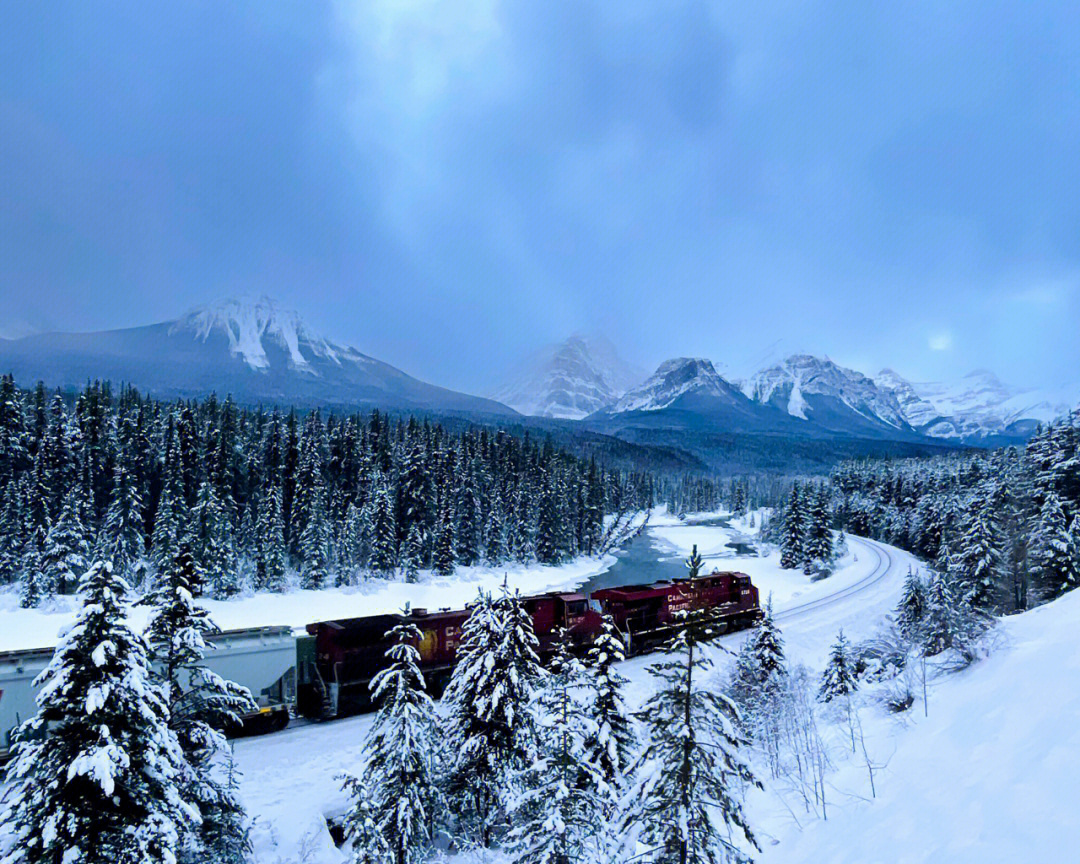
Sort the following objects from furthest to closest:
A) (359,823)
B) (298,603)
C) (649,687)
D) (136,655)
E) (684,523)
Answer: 1. (684,523)
2. (298,603)
3. (649,687)
4. (359,823)
5. (136,655)

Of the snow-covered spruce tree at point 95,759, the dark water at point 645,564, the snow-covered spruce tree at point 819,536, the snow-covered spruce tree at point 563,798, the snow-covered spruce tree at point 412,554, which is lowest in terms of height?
the dark water at point 645,564

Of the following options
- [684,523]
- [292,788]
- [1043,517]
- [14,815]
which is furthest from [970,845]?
[684,523]

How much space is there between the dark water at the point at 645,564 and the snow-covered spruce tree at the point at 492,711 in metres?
43.6

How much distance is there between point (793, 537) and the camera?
7525cm

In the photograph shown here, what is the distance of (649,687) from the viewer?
102 ft

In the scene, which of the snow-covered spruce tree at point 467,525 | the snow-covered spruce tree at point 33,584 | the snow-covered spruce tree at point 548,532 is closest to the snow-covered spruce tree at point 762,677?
the snow-covered spruce tree at point 467,525

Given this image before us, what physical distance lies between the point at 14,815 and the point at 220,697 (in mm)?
3370

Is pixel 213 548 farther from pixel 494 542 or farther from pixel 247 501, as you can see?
pixel 494 542

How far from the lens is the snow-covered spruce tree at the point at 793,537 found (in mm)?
74625

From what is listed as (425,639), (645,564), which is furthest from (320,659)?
(645,564)

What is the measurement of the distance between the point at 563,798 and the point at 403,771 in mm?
5527

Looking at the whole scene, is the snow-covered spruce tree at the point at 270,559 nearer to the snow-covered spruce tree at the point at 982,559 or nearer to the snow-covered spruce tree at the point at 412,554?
the snow-covered spruce tree at the point at 412,554

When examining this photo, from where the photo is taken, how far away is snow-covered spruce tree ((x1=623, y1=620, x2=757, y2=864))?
867 centimetres

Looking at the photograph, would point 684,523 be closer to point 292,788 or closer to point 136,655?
point 292,788
